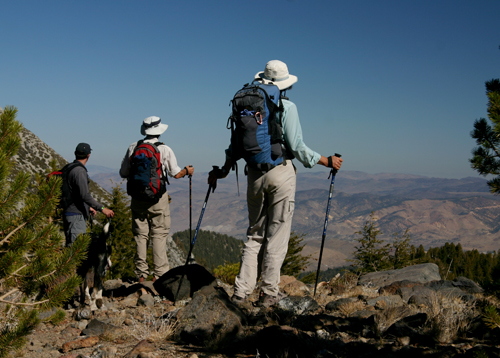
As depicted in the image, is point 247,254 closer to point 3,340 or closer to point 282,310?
point 282,310

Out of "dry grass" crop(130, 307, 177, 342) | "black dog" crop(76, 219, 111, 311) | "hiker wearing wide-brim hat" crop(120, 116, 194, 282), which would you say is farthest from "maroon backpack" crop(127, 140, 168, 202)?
"dry grass" crop(130, 307, 177, 342)

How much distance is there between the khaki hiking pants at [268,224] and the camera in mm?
5629

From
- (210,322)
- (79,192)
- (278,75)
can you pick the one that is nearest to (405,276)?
(210,322)

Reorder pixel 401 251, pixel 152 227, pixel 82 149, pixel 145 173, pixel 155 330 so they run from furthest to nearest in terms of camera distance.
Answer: pixel 401 251 → pixel 152 227 → pixel 145 173 → pixel 82 149 → pixel 155 330

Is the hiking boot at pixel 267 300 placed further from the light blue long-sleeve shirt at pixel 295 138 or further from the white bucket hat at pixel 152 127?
the white bucket hat at pixel 152 127

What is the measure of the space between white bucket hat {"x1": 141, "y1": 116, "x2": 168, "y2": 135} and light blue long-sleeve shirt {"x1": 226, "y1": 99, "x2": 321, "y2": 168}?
2727mm

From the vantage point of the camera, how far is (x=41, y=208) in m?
4.15

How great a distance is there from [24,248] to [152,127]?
356 centimetres

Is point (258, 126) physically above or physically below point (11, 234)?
above

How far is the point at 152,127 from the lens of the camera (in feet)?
23.6

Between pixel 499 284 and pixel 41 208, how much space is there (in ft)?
16.0

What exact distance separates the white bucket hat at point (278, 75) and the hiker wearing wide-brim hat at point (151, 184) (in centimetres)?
246

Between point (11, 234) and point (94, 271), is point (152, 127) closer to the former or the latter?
point (94, 271)

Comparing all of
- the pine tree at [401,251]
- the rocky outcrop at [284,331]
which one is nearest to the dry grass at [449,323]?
the rocky outcrop at [284,331]
